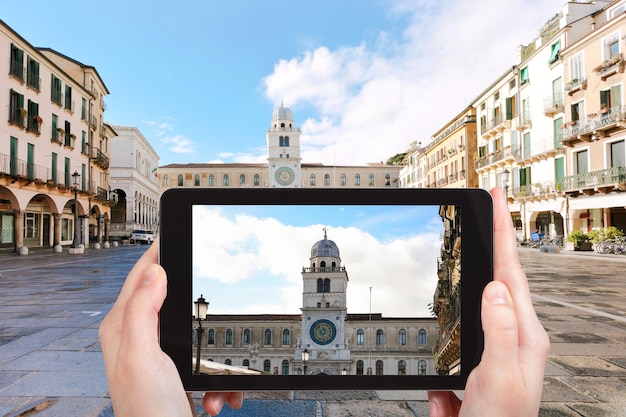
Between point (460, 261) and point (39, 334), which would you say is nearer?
point (460, 261)

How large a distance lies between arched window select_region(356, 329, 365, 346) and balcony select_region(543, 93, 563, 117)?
27451 millimetres

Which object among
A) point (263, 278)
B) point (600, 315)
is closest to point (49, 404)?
point (263, 278)

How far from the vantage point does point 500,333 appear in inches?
40.4

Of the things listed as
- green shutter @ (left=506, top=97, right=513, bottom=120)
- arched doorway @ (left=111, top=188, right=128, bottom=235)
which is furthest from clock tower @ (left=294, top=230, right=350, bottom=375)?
arched doorway @ (left=111, top=188, right=128, bottom=235)

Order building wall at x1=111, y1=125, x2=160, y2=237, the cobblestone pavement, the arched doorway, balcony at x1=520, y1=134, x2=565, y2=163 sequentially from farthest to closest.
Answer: the arched doorway → building wall at x1=111, y1=125, x2=160, y2=237 → balcony at x1=520, y1=134, x2=565, y2=163 → the cobblestone pavement

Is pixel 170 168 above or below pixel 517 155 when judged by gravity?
above

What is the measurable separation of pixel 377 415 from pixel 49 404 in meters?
2.11

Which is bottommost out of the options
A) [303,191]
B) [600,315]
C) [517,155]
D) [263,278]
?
[600,315]

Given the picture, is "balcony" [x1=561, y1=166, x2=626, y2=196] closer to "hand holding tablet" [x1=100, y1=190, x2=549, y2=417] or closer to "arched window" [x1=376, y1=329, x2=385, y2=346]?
"hand holding tablet" [x1=100, y1=190, x2=549, y2=417]

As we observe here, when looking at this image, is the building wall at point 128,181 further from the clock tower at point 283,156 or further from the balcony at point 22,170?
the clock tower at point 283,156

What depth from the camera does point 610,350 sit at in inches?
155

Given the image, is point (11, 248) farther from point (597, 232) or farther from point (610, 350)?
point (597, 232)

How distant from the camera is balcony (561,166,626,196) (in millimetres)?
18888

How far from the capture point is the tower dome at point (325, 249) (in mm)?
1179
